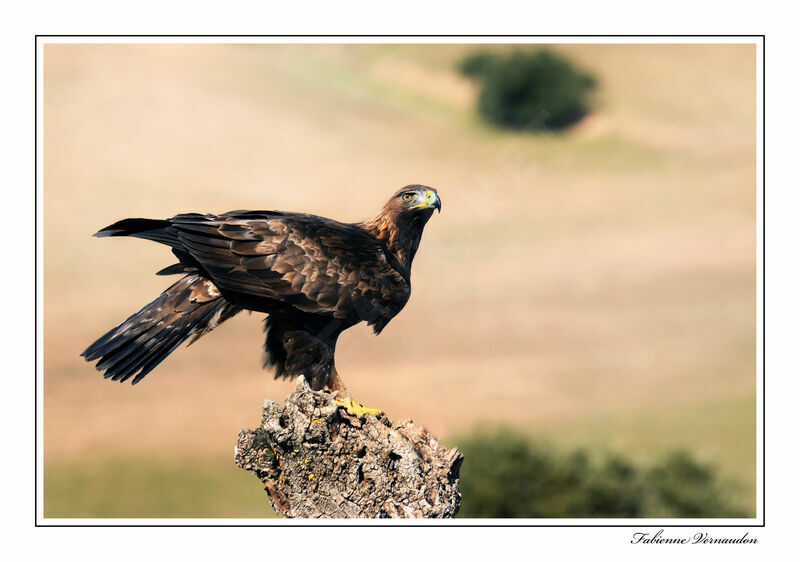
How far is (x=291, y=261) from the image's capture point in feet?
21.1

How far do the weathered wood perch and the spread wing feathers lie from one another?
37.6 inches

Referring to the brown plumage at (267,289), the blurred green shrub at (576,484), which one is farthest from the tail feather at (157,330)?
the blurred green shrub at (576,484)

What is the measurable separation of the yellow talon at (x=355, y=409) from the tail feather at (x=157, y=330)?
140 cm

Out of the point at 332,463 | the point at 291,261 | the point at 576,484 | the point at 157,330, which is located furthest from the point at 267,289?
the point at 576,484

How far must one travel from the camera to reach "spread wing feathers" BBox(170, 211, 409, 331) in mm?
6336

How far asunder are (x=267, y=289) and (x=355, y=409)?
1.24m

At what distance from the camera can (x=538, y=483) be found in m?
16.8

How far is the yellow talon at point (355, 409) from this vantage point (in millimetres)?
5870

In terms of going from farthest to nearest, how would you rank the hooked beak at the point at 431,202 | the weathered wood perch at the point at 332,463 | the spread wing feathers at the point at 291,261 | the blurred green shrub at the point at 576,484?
the blurred green shrub at the point at 576,484, the hooked beak at the point at 431,202, the spread wing feathers at the point at 291,261, the weathered wood perch at the point at 332,463

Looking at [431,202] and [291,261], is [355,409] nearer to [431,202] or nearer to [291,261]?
[291,261]

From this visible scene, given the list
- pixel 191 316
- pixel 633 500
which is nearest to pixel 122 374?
pixel 191 316

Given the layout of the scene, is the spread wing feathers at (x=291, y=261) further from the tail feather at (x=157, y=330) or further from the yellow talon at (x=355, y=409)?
the yellow talon at (x=355, y=409)
